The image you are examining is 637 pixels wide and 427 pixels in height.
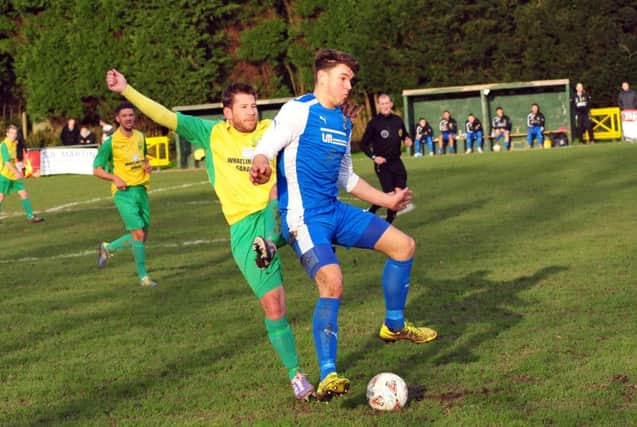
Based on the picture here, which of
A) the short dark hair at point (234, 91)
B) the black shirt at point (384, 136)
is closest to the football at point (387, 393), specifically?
the short dark hair at point (234, 91)

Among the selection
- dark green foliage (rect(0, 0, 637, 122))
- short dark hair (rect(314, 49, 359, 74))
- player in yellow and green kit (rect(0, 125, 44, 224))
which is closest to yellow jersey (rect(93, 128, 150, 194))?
short dark hair (rect(314, 49, 359, 74))

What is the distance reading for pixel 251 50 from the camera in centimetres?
5197

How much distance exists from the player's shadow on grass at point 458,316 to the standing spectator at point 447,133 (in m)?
28.6

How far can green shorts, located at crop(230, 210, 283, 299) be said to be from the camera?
7.05 meters

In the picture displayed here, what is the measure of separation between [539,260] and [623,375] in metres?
5.51

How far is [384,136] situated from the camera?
1658 centimetres

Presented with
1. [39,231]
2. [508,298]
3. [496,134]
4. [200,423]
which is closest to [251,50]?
[496,134]

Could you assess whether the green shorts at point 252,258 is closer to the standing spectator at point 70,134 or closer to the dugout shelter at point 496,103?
the dugout shelter at point 496,103

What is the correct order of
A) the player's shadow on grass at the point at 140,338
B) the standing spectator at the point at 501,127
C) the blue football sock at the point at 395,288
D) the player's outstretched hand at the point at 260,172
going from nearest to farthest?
the player's outstretched hand at the point at 260,172 → the player's shadow on grass at the point at 140,338 → the blue football sock at the point at 395,288 → the standing spectator at the point at 501,127

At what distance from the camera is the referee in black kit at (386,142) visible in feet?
54.2

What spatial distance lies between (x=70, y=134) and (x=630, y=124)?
2091cm

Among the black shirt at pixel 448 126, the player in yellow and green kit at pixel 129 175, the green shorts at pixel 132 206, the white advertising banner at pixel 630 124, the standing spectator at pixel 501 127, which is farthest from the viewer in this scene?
the black shirt at pixel 448 126

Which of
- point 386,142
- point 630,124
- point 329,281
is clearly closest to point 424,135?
point 630,124

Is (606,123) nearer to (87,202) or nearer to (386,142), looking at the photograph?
(87,202)
